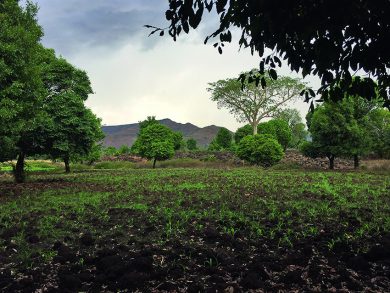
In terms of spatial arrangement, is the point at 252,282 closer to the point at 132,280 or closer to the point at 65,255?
the point at 132,280

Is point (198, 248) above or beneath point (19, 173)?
beneath

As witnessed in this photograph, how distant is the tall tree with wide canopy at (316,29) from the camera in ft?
15.7

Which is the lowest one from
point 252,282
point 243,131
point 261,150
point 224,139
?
point 252,282

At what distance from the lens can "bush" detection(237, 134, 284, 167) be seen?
45.3 m

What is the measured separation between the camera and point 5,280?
525cm

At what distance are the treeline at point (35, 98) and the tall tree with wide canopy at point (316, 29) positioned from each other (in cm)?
1181

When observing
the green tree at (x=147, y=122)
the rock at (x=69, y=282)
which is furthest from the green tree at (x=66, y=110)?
the green tree at (x=147, y=122)

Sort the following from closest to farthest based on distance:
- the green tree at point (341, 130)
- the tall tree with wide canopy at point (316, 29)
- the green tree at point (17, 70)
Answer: the tall tree with wide canopy at point (316, 29), the green tree at point (17, 70), the green tree at point (341, 130)

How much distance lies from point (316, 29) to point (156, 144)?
49.3 metres

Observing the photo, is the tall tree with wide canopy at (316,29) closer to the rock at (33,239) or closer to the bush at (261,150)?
the rock at (33,239)

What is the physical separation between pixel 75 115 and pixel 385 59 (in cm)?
2415

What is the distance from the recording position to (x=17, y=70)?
16547 mm

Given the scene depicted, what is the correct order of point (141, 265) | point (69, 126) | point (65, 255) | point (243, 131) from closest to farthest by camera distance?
1. point (141, 265)
2. point (65, 255)
3. point (69, 126)
4. point (243, 131)

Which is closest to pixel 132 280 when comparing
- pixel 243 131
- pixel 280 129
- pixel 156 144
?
pixel 156 144
